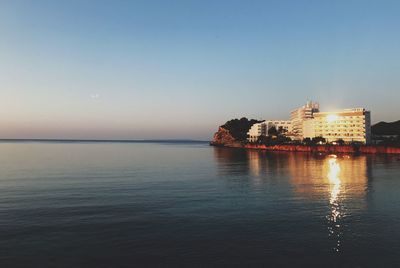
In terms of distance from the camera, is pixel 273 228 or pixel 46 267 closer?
pixel 46 267

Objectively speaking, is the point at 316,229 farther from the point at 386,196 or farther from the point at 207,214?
the point at 386,196

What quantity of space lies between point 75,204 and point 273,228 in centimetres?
2283

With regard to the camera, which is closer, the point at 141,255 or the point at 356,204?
the point at 141,255

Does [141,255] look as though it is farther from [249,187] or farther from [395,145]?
[395,145]

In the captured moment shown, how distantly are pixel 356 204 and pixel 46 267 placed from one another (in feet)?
113

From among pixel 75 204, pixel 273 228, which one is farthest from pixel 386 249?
pixel 75 204

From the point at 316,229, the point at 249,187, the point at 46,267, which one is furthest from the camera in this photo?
the point at 249,187

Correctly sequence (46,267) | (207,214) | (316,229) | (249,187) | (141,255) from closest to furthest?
(46,267), (141,255), (316,229), (207,214), (249,187)

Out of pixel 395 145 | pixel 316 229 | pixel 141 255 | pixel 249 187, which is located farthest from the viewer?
pixel 395 145

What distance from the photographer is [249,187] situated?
181 feet

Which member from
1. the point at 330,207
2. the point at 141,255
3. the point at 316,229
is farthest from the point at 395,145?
the point at 141,255

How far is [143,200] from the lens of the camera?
42219mm

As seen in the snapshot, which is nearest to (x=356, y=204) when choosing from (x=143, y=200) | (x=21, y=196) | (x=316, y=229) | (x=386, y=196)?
(x=386, y=196)

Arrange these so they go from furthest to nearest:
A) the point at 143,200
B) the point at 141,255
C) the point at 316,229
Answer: the point at 143,200, the point at 316,229, the point at 141,255
